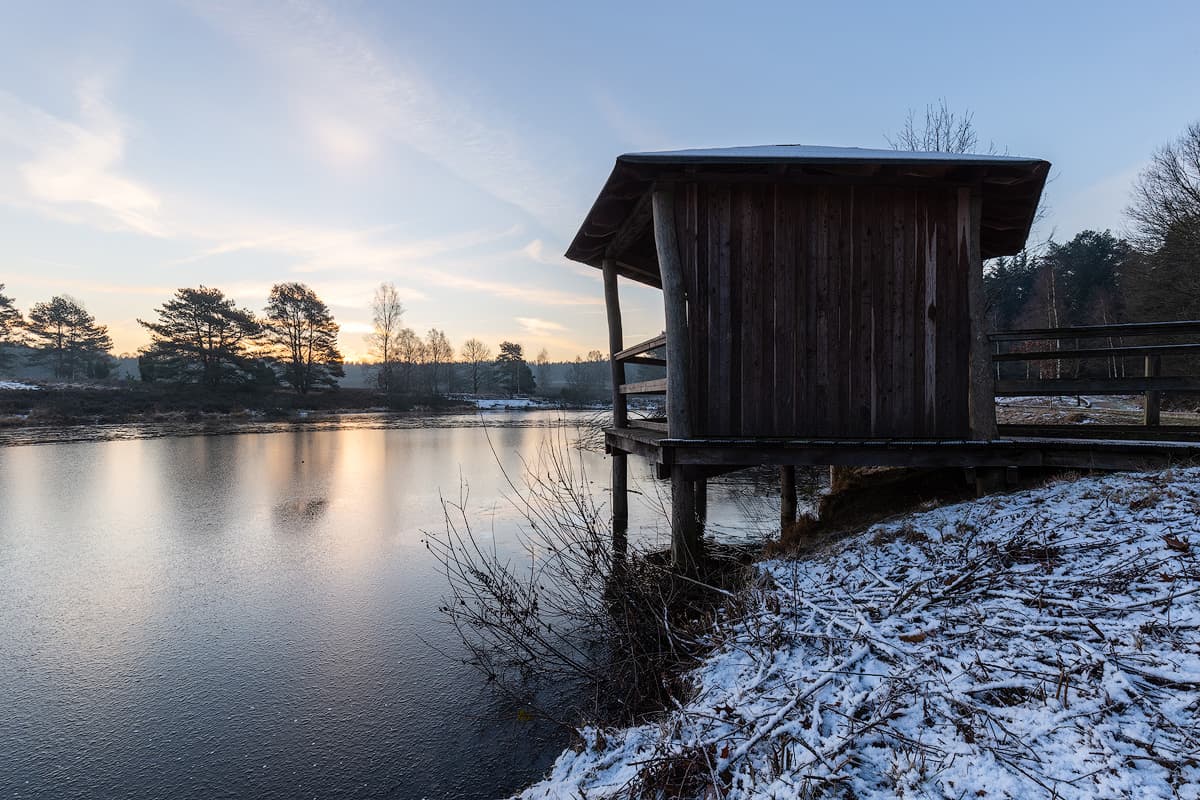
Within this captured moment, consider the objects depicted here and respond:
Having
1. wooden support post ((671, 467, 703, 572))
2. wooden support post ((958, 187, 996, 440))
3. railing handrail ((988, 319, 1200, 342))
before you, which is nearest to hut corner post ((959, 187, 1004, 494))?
wooden support post ((958, 187, 996, 440))

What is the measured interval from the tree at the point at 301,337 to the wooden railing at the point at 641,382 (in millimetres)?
48880

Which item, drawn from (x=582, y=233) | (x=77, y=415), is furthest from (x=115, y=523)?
(x=77, y=415)

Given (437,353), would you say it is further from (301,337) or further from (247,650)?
(247,650)

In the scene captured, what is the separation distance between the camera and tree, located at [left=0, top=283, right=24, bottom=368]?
49781mm

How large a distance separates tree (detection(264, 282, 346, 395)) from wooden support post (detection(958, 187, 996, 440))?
53168mm

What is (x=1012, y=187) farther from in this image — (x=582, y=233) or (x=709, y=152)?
(x=582, y=233)

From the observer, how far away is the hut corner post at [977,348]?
5.67 meters

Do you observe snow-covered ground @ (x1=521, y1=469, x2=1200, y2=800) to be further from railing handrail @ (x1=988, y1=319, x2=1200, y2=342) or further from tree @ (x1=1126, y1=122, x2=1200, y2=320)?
tree @ (x1=1126, y1=122, x2=1200, y2=320)

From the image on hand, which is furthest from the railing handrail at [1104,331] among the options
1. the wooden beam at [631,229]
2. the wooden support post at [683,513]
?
the wooden beam at [631,229]

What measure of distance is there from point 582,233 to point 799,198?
269cm

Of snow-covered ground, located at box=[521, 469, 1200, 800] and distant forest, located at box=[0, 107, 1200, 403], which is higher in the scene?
distant forest, located at box=[0, 107, 1200, 403]

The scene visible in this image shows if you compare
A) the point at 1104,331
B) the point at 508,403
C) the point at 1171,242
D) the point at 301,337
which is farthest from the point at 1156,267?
the point at 301,337

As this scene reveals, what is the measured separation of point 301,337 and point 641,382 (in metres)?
53.7

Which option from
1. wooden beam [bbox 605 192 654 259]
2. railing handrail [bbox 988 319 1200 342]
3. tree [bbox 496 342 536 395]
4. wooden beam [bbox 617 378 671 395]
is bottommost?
wooden beam [bbox 617 378 671 395]
